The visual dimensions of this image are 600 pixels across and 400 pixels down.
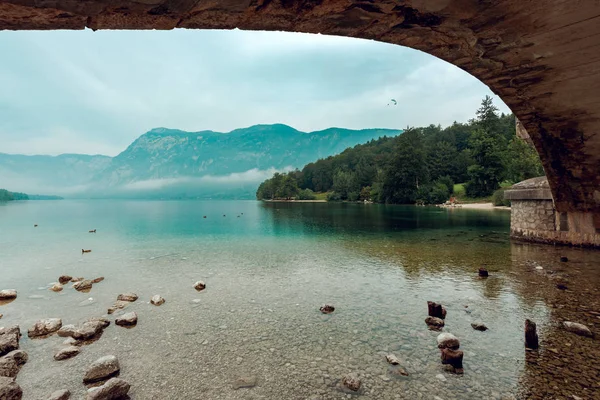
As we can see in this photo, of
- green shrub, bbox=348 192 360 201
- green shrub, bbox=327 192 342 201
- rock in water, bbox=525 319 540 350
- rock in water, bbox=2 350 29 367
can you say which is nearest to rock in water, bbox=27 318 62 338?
rock in water, bbox=2 350 29 367

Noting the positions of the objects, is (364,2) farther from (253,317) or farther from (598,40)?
(253,317)

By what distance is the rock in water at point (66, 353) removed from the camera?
5961 millimetres

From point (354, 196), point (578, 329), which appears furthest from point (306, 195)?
point (578, 329)

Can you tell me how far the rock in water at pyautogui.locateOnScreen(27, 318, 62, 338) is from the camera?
7143 millimetres

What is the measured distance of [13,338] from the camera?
6473 mm

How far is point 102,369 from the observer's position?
5348 millimetres

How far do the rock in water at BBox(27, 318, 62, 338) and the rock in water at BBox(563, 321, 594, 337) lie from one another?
39.2ft

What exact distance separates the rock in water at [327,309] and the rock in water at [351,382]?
3244mm

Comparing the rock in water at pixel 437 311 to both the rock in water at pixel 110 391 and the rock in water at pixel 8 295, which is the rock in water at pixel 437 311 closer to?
the rock in water at pixel 110 391

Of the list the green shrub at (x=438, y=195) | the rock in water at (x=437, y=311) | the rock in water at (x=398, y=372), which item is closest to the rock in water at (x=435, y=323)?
the rock in water at (x=437, y=311)

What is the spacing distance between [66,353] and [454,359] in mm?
7514

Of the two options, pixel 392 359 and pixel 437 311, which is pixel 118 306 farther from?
pixel 437 311

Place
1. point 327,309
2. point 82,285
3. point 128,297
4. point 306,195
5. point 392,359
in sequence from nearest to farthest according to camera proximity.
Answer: point 392,359, point 327,309, point 128,297, point 82,285, point 306,195

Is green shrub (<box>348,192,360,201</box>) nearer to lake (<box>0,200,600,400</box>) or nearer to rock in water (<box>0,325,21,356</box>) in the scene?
lake (<box>0,200,600,400</box>)
